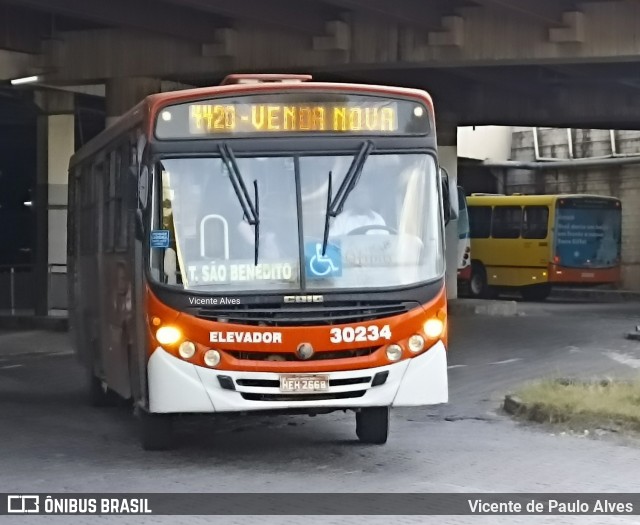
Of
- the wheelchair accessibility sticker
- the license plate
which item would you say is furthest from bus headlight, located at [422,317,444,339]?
the license plate

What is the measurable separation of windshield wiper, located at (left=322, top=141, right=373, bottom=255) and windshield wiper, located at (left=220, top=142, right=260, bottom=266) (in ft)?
1.70

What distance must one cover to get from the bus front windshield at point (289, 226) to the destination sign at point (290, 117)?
0.79ft

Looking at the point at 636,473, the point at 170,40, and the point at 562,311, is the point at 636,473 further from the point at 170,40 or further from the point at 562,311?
the point at 562,311

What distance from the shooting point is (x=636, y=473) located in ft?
33.5

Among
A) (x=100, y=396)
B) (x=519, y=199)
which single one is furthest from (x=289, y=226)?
(x=519, y=199)

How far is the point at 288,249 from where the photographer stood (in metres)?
10.3

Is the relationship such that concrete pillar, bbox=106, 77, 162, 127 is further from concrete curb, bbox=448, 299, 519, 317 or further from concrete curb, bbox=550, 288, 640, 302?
concrete curb, bbox=550, 288, 640, 302

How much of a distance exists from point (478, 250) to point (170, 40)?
1877 centimetres

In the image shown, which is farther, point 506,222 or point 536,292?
point 506,222

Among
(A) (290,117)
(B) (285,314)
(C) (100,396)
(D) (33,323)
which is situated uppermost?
(A) (290,117)

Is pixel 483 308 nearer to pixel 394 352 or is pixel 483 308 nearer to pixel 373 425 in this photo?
pixel 373 425

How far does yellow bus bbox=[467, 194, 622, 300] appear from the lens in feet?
125

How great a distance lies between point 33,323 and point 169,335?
60.7 feet

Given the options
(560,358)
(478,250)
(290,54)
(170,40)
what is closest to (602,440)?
(560,358)
